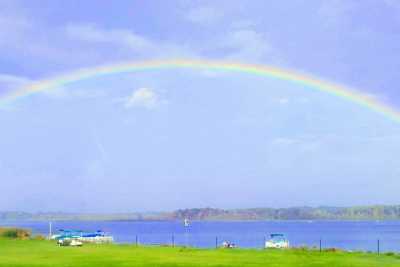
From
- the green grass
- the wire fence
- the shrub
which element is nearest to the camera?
the green grass

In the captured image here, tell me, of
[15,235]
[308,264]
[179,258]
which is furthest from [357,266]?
[15,235]

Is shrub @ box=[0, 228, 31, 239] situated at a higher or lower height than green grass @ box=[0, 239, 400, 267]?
lower

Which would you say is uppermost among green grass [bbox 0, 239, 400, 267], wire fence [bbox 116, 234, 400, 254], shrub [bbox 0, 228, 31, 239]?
green grass [bbox 0, 239, 400, 267]

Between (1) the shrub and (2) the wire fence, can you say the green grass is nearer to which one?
(1) the shrub

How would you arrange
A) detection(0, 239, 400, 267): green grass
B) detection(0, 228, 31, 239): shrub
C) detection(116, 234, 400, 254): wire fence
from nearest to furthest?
1. detection(0, 239, 400, 267): green grass
2. detection(0, 228, 31, 239): shrub
3. detection(116, 234, 400, 254): wire fence

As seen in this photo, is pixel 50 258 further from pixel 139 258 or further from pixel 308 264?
pixel 308 264

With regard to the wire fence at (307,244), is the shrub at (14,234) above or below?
above

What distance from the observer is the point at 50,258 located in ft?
136

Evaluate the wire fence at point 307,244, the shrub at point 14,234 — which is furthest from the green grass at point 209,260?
the wire fence at point 307,244

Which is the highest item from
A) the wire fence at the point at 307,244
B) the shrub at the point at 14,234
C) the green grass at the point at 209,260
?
the green grass at the point at 209,260

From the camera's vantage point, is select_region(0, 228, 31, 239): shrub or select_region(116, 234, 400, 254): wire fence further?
select_region(116, 234, 400, 254): wire fence

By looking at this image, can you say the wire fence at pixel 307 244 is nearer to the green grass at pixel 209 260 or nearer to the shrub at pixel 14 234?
the shrub at pixel 14 234

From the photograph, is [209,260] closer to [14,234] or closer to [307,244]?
[14,234]

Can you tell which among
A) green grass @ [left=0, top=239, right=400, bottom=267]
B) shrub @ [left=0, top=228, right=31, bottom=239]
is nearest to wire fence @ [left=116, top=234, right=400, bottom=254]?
shrub @ [left=0, top=228, right=31, bottom=239]
